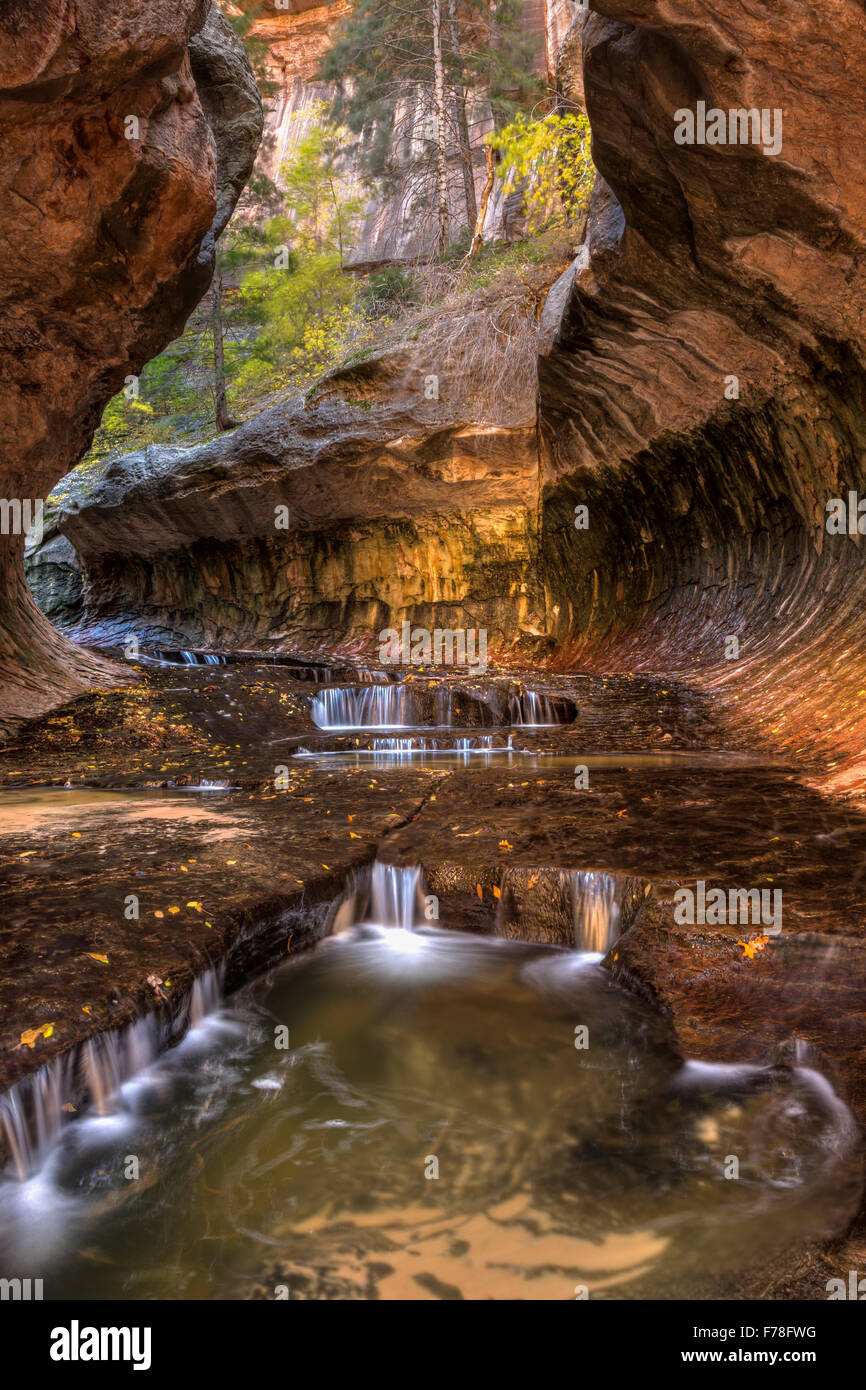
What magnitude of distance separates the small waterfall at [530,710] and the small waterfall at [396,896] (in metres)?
6.35

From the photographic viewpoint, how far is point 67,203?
795 cm

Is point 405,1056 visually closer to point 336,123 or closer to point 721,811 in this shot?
point 721,811

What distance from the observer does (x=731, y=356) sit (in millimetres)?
9227

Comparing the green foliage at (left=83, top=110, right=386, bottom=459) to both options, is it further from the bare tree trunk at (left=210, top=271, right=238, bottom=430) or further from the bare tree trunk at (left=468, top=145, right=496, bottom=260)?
the bare tree trunk at (left=468, top=145, right=496, bottom=260)

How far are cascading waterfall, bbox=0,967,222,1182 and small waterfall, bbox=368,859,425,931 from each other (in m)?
1.36

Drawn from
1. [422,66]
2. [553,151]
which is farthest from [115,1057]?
[422,66]

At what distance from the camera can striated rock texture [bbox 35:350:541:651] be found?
1558 cm

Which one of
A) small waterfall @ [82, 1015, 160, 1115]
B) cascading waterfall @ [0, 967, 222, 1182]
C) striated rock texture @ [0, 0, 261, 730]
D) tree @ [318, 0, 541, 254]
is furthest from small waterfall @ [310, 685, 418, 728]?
tree @ [318, 0, 541, 254]

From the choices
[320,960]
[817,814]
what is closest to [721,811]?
[817,814]

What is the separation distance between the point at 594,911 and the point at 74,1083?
2.32 m

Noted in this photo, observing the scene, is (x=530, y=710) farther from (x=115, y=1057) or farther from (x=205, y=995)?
(x=115, y=1057)

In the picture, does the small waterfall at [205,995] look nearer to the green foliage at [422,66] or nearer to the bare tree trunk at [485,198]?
the bare tree trunk at [485,198]

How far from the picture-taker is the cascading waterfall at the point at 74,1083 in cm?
238

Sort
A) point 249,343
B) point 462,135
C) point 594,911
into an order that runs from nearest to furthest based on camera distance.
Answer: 1. point 594,911
2. point 462,135
3. point 249,343
